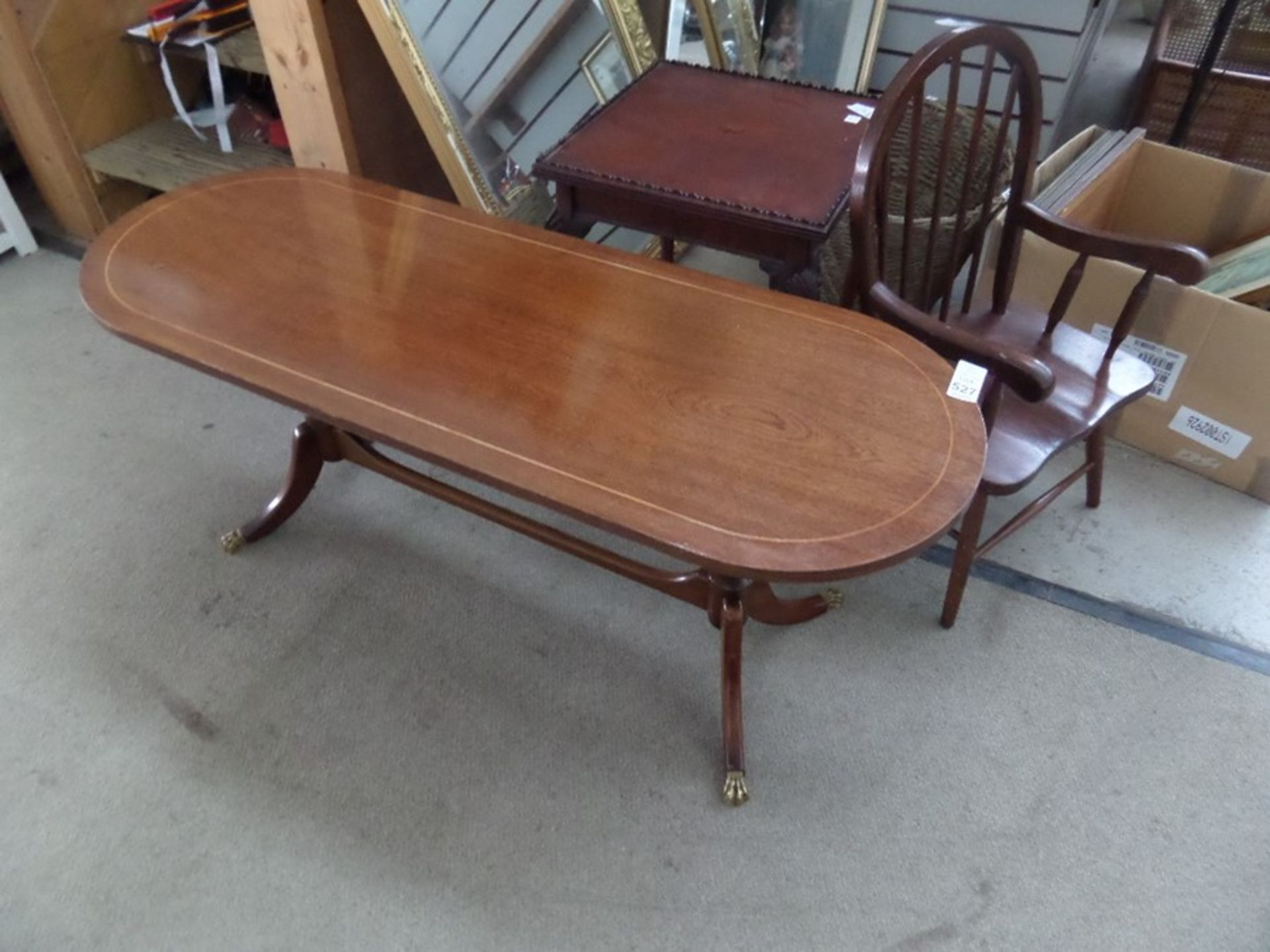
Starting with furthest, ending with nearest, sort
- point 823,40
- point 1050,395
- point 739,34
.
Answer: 1. point 823,40
2. point 739,34
3. point 1050,395

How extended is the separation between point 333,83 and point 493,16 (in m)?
0.39

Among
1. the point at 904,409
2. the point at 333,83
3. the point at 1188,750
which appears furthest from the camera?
the point at 333,83

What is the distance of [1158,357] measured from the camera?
1.83m

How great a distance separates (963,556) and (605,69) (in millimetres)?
1336

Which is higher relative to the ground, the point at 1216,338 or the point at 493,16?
the point at 493,16

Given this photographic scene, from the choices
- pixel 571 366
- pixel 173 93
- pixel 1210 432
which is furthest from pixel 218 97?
pixel 1210 432

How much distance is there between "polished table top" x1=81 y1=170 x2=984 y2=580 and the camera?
3.39 feet

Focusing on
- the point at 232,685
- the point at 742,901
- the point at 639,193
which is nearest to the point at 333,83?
the point at 639,193

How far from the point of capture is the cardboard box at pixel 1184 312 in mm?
1746

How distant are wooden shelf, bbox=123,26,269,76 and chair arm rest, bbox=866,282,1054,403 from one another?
169cm

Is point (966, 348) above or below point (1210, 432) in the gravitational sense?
above

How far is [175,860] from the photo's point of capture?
4.49 feet

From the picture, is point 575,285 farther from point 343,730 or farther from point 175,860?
point 175,860

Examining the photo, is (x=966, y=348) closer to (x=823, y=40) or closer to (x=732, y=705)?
(x=732, y=705)
